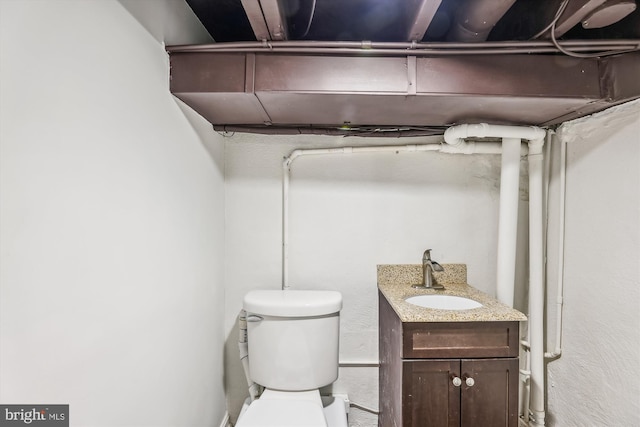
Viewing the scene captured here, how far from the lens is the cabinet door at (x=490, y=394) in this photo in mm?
1357

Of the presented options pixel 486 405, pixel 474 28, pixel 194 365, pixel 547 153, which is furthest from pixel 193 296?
pixel 547 153

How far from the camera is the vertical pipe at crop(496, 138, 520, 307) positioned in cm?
167

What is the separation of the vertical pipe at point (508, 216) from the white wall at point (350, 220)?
234 mm

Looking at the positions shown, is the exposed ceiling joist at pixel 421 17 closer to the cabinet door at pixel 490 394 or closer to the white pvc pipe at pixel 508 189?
the white pvc pipe at pixel 508 189

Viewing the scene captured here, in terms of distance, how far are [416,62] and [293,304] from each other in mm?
1182

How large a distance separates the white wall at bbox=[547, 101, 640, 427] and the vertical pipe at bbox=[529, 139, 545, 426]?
0.07m

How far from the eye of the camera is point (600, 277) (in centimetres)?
141

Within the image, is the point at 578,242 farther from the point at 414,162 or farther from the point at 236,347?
the point at 236,347

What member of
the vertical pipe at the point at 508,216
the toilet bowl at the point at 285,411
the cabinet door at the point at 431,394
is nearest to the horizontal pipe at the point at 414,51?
the vertical pipe at the point at 508,216

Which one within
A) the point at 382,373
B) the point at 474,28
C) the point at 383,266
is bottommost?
the point at 382,373

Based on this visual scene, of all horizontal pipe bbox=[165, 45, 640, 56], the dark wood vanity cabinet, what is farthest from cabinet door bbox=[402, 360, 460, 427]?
horizontal pipe bbox=[165, 45, 640, 56]

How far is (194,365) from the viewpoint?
1450 mm

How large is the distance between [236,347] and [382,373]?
84cm

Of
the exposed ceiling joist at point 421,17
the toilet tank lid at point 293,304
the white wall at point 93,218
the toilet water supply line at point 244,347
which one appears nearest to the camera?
the white wall at point 93,218
